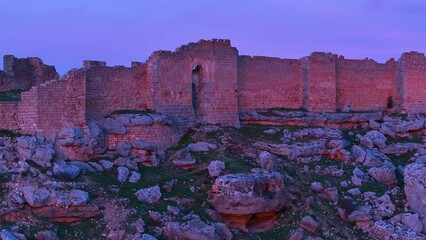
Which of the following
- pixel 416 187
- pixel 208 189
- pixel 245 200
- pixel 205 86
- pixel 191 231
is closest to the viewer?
pixel 191 231

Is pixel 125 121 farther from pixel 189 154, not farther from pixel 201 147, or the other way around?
pixel 201 147

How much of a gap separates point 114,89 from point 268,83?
7.96 metres

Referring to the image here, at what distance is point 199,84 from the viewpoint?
2989cm

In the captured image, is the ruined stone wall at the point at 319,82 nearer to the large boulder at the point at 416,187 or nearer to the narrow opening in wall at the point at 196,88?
the narrow opening in wall at the point at 196,88

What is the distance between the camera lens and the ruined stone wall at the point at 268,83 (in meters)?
31.7

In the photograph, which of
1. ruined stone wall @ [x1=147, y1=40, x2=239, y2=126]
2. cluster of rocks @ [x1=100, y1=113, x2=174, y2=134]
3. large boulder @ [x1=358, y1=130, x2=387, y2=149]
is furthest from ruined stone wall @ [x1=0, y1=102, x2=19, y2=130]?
large boulder @ [x1=358, y1=130, x2=387, y2=149]

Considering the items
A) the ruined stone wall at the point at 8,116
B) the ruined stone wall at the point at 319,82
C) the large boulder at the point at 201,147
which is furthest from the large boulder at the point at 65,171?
the ruined stone wall at the point at 319,82

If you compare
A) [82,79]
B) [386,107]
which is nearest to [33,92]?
[82,79]

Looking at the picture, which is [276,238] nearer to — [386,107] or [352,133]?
[352,133]

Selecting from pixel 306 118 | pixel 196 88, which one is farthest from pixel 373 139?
pixel 196 88

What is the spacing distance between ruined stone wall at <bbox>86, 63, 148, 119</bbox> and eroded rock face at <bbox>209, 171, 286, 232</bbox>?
6.16 metres

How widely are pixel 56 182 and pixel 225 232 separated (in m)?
5.45

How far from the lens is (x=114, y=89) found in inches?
1086

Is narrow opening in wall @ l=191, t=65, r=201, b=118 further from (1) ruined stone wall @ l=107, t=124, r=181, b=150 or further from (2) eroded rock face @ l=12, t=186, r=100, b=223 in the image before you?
(2) eroded rock face @ l=12, t=186, r=100, b=223
